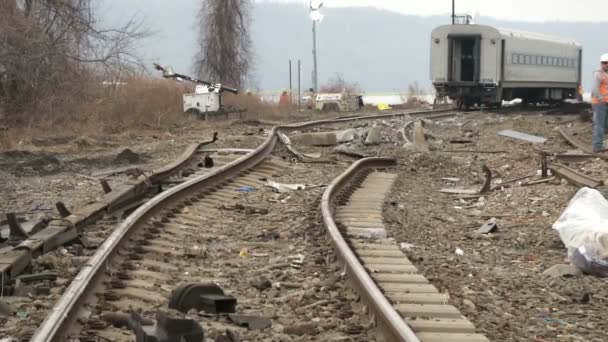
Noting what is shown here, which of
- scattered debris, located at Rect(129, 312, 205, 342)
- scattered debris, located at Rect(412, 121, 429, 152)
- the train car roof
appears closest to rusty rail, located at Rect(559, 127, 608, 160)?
scattered debris, located at Rect(412, 121, 429, 152)

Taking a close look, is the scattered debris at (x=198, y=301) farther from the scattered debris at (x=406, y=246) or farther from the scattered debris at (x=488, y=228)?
the scattered debris at (x=488, y=228)

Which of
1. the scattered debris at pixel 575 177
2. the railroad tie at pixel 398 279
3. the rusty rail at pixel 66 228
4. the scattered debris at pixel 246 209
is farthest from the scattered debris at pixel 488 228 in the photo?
the rusty rail at pixel 66 228

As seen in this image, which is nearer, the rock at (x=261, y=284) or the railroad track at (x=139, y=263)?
the railroad track at (x=139, y=263)

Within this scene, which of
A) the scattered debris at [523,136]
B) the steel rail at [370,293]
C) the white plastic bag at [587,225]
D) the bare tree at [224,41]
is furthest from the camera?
the bare tree at [224,41]

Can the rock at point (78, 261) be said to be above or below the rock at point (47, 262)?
below

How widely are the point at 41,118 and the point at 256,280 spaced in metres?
16.6

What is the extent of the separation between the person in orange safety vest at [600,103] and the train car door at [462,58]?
17.8 metres

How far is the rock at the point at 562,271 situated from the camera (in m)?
6.34

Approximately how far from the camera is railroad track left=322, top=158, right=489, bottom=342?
4.52m

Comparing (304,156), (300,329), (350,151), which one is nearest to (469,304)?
(300,329)

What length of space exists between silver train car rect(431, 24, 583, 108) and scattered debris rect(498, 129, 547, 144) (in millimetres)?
11378

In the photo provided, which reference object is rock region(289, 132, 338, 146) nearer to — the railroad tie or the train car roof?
the railroad tie

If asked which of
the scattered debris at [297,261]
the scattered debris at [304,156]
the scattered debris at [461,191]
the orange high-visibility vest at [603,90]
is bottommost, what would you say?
the scattered debris at [461,191]

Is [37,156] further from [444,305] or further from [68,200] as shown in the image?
[444,305]
